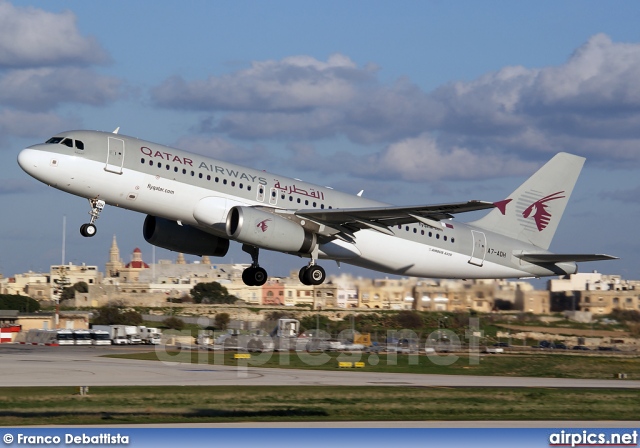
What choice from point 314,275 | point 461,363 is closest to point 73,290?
point 461,363

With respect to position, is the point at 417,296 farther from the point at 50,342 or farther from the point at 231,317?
the point at 231,317

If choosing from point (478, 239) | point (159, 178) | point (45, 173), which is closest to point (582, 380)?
point (478, 239)

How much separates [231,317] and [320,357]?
35516mm

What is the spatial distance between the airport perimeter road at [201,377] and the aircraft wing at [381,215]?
6.45 metres

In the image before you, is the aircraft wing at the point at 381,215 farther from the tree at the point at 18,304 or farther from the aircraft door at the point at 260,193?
the tree at the point at 18,304

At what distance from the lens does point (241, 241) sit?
37.4 m

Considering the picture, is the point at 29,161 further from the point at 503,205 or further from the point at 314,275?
the point at 503,205

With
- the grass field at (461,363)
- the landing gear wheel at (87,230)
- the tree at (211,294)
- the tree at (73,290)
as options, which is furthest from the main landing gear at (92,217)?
the tree at (73,290)

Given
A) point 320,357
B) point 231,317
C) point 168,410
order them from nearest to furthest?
point 168,410 → point 320,357 → point 231,317

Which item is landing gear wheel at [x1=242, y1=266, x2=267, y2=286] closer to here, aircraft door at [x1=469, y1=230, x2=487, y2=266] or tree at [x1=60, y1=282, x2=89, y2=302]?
aircraft door at [x1=469, y1=230, x2=487, y2=266]

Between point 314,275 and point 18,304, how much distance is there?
289 feet

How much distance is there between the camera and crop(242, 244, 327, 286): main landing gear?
40375 mm

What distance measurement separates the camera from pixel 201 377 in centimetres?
4109

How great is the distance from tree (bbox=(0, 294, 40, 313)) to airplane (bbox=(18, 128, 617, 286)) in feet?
273
